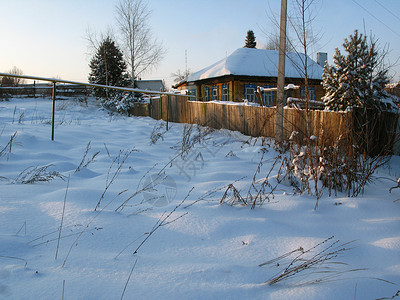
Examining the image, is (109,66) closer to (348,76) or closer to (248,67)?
(248,67)

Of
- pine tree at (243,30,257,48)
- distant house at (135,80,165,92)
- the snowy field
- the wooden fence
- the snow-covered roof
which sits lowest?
the snowy field

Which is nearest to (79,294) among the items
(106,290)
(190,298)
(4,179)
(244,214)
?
(106,290)

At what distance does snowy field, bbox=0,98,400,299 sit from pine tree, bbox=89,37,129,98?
25.8 m

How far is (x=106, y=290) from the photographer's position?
1358 mm

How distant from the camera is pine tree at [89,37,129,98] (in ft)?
90.2

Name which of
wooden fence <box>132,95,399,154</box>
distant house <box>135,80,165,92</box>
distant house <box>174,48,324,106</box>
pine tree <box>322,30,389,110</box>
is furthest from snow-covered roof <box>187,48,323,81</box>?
distant house <box>135,80,165,92</box>

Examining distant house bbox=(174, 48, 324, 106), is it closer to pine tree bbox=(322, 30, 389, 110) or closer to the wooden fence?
the wooden fence

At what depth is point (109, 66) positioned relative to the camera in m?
27.5

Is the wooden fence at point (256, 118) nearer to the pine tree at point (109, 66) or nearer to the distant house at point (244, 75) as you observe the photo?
the distant house at point (244, 75)

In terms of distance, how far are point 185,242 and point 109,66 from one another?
28.0 metres

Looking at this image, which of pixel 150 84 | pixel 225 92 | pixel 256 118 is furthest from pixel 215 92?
pixel 150 84

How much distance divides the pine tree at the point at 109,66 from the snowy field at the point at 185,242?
25.8m

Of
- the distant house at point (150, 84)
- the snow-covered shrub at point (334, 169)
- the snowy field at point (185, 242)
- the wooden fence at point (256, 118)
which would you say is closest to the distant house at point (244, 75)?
the wooden fence at point (256, 118)

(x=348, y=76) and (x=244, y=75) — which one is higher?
(x=244, y=75)
